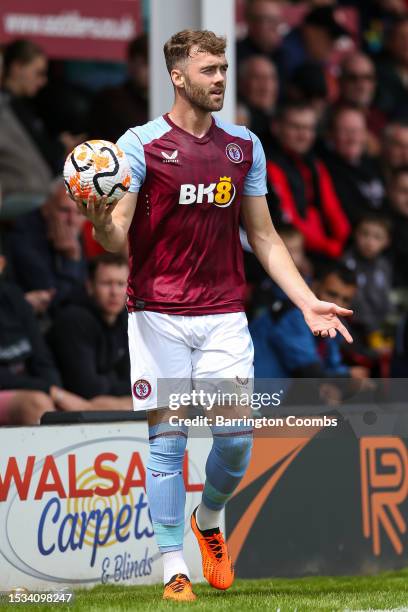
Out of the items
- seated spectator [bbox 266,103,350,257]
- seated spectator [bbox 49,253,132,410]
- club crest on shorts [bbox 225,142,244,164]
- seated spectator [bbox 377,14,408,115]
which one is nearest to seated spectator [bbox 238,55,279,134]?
seated spectator [bbox 266,103,350,257]

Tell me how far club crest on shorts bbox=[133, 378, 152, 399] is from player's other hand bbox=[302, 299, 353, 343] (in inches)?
29.5

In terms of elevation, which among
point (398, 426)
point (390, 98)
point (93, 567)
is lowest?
point (93, 567)

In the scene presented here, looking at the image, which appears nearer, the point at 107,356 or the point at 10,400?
the point at 10,400

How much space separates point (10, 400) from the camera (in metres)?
7.45

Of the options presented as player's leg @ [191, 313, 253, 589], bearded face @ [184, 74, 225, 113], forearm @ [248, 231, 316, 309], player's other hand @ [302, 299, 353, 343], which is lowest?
player's leg @ [191, 313, 253, 589]

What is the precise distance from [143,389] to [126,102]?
17.2 feet

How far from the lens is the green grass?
527cm

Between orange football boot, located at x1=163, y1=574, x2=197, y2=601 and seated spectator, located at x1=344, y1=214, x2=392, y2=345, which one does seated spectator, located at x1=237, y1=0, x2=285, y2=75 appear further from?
orange football boot, located at x1=163, y1=574, x2=197, y2=601

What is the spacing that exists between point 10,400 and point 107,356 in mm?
1191

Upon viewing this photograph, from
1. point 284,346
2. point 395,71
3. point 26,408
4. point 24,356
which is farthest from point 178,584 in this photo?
point 395,71

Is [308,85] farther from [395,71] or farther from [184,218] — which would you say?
[184,218]

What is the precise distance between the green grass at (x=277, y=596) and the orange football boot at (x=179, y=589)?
0.16 ft

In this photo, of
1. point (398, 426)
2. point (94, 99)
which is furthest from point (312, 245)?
point (398, 426)

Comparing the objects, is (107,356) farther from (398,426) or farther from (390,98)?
(390,98)
